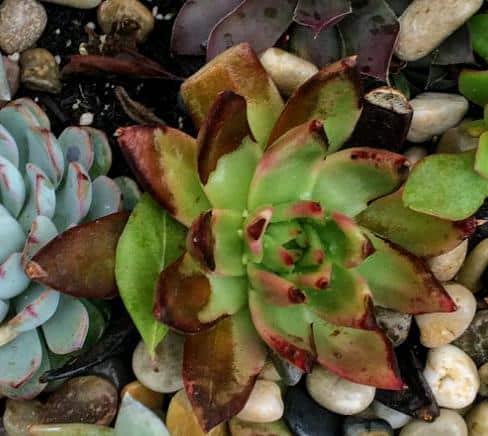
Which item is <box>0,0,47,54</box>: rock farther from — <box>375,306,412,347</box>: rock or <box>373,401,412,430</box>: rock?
<box>373,401,412,430</box>: rock

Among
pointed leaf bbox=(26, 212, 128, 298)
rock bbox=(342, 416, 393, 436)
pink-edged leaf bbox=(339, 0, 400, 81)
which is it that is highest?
Answer: pink-edged leaf bbox=(339, 0, 400, 81)

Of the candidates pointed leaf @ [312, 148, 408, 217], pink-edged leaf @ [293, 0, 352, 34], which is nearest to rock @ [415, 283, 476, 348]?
A: pointed leaf @ [312, 148, 408, 217]

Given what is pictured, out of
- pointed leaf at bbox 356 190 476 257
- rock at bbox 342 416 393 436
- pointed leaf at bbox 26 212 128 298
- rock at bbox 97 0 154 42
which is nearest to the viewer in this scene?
pointed leaf at bbox 26 212 128 298

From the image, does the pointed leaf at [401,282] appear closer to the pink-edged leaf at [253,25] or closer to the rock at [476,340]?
the rock at [476,340]

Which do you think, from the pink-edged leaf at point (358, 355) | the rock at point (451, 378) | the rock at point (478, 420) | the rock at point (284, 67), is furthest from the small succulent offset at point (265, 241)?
the rock at point (478, 420)

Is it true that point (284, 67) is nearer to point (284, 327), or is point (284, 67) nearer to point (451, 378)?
point (284, 327)
